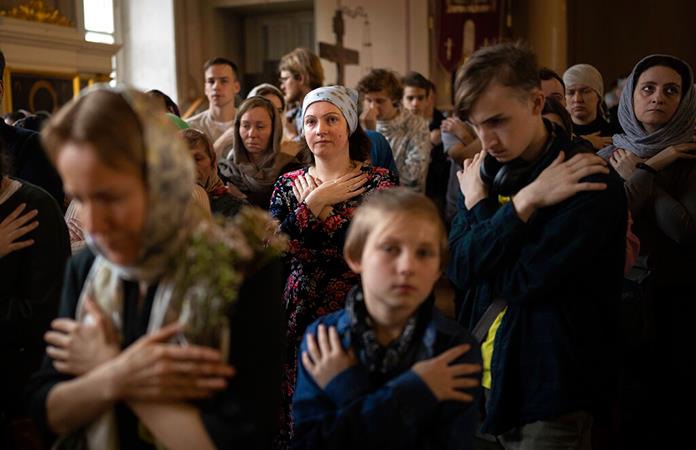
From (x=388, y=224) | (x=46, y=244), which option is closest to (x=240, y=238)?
(x=388, y=224)

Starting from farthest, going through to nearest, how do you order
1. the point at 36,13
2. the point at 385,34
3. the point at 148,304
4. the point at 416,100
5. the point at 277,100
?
the point at 385,34, the point at 36,13, the point at 416,100, the point at 277,100, the point at 148,304

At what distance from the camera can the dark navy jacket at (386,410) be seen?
149 cm

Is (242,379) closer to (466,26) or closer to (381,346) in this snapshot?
(381,346)

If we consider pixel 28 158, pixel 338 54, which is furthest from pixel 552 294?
pixel 338 54

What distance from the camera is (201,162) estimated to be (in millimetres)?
3059

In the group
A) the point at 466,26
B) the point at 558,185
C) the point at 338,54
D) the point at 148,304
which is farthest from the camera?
the point at 466,26

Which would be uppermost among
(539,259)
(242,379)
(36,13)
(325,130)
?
(36,13)

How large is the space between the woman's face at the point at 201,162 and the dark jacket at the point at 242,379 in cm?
170

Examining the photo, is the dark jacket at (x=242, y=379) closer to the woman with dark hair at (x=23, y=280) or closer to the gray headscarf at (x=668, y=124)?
the woman with dark hair at (x=23, y=280)

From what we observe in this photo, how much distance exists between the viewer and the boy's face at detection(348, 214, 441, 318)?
154 centimetres

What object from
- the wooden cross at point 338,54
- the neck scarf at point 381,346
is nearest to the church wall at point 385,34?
the wooden cross at point 338,54

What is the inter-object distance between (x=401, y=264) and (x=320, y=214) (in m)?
1.25

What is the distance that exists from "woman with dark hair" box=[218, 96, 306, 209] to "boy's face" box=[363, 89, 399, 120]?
134 cm

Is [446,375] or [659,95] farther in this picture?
[659,95]
